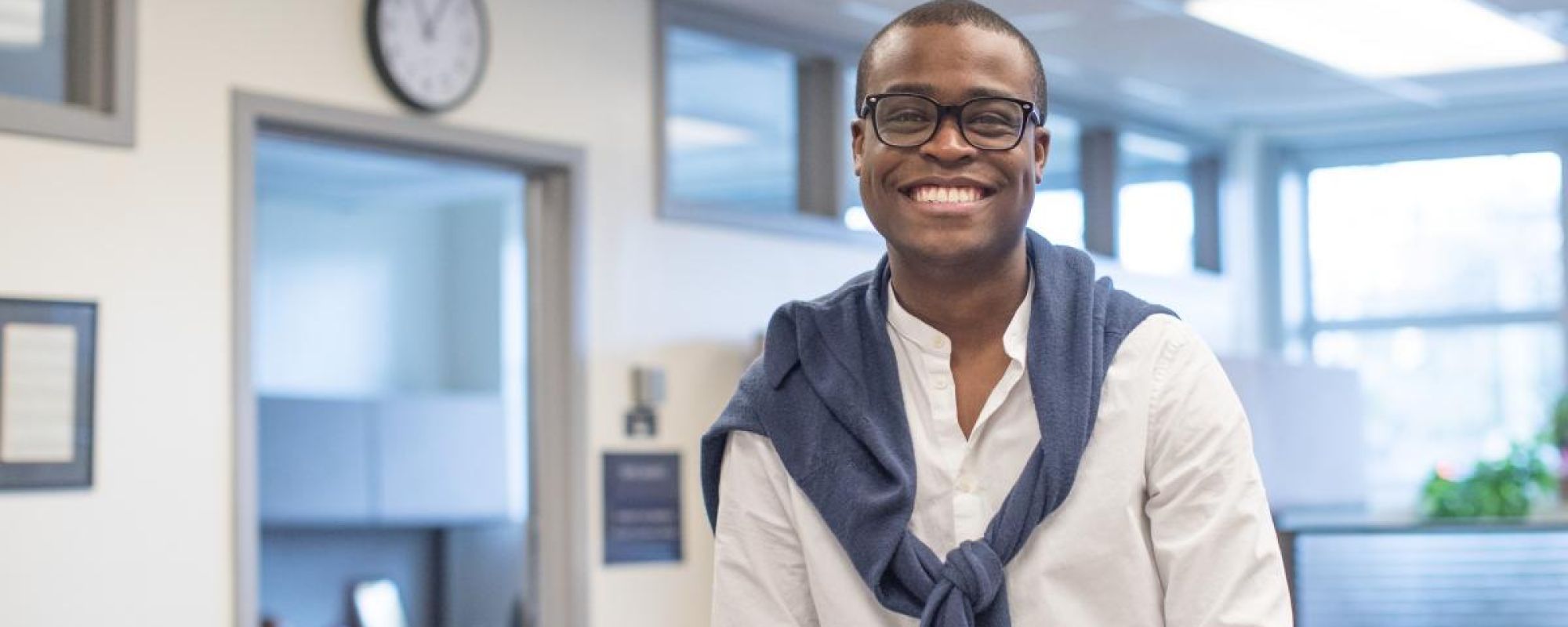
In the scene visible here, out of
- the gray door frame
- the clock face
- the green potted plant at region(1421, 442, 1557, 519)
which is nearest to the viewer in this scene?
the clock face

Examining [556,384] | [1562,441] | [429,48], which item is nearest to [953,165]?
[429,48]

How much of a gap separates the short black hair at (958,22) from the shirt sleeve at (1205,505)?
206 millimetres

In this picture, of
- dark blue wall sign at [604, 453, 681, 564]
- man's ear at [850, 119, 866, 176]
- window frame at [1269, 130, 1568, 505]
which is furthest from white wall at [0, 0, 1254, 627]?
window frame at [1269, 130, 1568, 505]

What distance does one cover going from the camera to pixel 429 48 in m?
4.67

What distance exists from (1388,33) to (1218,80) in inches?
31.5

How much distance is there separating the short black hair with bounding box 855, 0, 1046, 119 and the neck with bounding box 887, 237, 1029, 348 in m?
0.11

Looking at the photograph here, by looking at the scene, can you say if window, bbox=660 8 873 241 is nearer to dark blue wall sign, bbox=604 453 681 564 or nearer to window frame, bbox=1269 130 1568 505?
dark blue wall sign, bbox=604 453 681 564

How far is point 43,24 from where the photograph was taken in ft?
13.1

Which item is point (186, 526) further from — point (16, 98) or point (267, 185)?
point (267, 185)

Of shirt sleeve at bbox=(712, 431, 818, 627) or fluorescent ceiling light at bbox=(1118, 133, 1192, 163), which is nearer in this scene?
shirt sleeve at bbox=(712, 431, 818, 627)

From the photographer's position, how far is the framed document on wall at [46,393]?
384 cm

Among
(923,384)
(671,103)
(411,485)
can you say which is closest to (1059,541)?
(923,384)

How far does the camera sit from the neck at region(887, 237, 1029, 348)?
143cm

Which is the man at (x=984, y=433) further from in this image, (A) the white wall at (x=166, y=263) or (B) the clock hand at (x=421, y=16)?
(B) the clock hand at (x=421, y=16)
